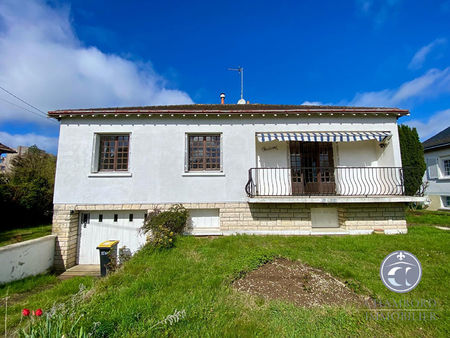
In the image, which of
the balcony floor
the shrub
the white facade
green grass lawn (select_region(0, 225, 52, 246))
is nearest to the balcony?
the balcony floor

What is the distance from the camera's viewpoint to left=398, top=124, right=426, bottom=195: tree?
13.8m

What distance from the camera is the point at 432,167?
18641 mm

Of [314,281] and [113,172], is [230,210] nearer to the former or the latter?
[314,281]

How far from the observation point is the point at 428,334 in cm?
342

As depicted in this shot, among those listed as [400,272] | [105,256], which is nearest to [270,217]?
[400,272]

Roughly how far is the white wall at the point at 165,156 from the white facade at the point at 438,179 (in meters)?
13.7

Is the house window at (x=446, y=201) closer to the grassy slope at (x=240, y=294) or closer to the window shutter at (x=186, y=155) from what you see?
the grassy slope at (x=240, y=294)

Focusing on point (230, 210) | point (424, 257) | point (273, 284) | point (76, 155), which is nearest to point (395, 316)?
point (273, 284)

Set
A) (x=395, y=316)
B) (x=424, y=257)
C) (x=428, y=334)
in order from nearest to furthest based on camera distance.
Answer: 1. (x=428, y=334)
2. (x=395, y=316)
3. (x=424, y=257)

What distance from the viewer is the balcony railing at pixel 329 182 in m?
9.88

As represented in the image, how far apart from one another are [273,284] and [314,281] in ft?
3.60

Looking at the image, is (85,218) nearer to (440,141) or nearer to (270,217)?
(270,217)

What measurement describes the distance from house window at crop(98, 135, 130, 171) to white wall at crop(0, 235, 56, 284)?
4.07 metres

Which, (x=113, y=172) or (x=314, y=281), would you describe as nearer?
(x=314, y=281)
